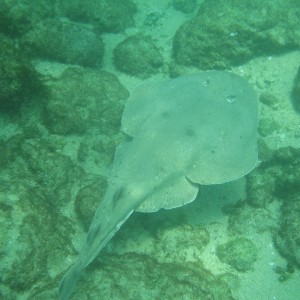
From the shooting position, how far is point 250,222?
597 cm

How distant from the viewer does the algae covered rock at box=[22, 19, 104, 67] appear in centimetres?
741

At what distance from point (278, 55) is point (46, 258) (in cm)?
772

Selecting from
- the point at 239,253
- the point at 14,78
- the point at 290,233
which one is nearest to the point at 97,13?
the point at 14,78

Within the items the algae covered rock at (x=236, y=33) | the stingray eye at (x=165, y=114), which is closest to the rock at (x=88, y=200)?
the stingray eye at (x=165, y=114)

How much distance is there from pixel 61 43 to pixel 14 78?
210 cm

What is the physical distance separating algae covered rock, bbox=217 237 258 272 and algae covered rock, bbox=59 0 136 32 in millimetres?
6950

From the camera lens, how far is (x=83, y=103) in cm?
666

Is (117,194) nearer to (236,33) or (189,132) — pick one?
(189,132)

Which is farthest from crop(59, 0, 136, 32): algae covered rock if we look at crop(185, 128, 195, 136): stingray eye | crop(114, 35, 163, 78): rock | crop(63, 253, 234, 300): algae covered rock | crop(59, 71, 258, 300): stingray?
crop(63, 253, 234, 300): algae covered rock

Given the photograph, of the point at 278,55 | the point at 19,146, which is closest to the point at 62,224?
the point at 19,146

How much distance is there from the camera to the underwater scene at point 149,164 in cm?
462

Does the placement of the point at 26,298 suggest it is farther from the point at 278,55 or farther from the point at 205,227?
the point at 278,55

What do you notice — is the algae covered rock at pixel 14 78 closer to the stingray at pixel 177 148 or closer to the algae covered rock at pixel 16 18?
the algae covered rock at pixel 16 18

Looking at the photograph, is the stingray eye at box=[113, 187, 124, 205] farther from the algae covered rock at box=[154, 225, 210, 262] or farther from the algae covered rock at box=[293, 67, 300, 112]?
the algae covered rock at box=[293, 67, 300, 112]
